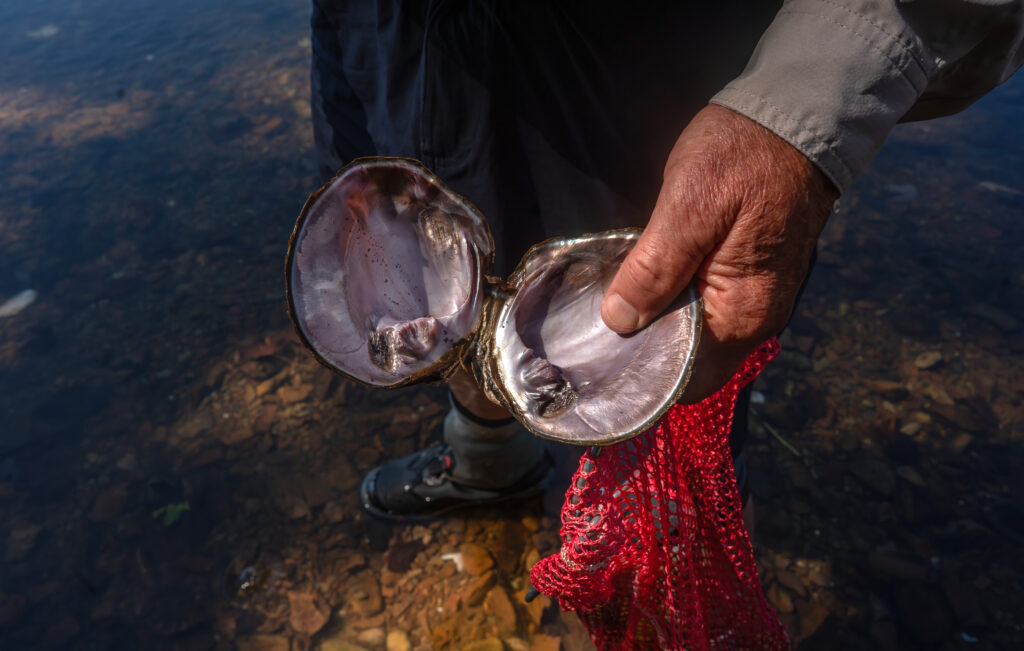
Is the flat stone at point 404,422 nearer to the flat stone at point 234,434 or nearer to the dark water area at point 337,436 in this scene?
the dark water area at point 337,436

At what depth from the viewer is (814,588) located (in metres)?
2.64

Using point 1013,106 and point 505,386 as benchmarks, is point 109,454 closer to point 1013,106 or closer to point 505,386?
point 505,386

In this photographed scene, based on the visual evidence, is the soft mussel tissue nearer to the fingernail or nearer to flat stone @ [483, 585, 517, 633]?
the fingernail

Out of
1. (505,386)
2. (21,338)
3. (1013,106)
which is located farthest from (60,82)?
(1013,106)

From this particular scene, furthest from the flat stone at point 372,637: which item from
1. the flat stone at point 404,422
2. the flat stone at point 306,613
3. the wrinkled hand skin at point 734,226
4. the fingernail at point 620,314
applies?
the wrinkled hand skin at point 734,226

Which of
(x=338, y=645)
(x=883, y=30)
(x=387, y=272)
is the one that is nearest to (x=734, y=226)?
(x=883, y=30)

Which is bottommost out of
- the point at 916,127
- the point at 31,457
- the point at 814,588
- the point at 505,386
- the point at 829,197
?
the point at 31,457

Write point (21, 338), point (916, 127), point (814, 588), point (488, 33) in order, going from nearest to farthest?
point (488, 33), point (814, 588), point (21, 338), point (916, 127)

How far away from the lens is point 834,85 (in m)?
1.12

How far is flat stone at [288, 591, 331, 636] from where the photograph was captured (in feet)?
8.76

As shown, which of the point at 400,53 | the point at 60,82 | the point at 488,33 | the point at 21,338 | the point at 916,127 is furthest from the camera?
the point at 60,82

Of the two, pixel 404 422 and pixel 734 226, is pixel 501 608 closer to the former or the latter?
pixel 404 422

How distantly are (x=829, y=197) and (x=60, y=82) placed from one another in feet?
28.3

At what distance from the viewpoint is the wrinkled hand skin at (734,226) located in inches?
44.2
